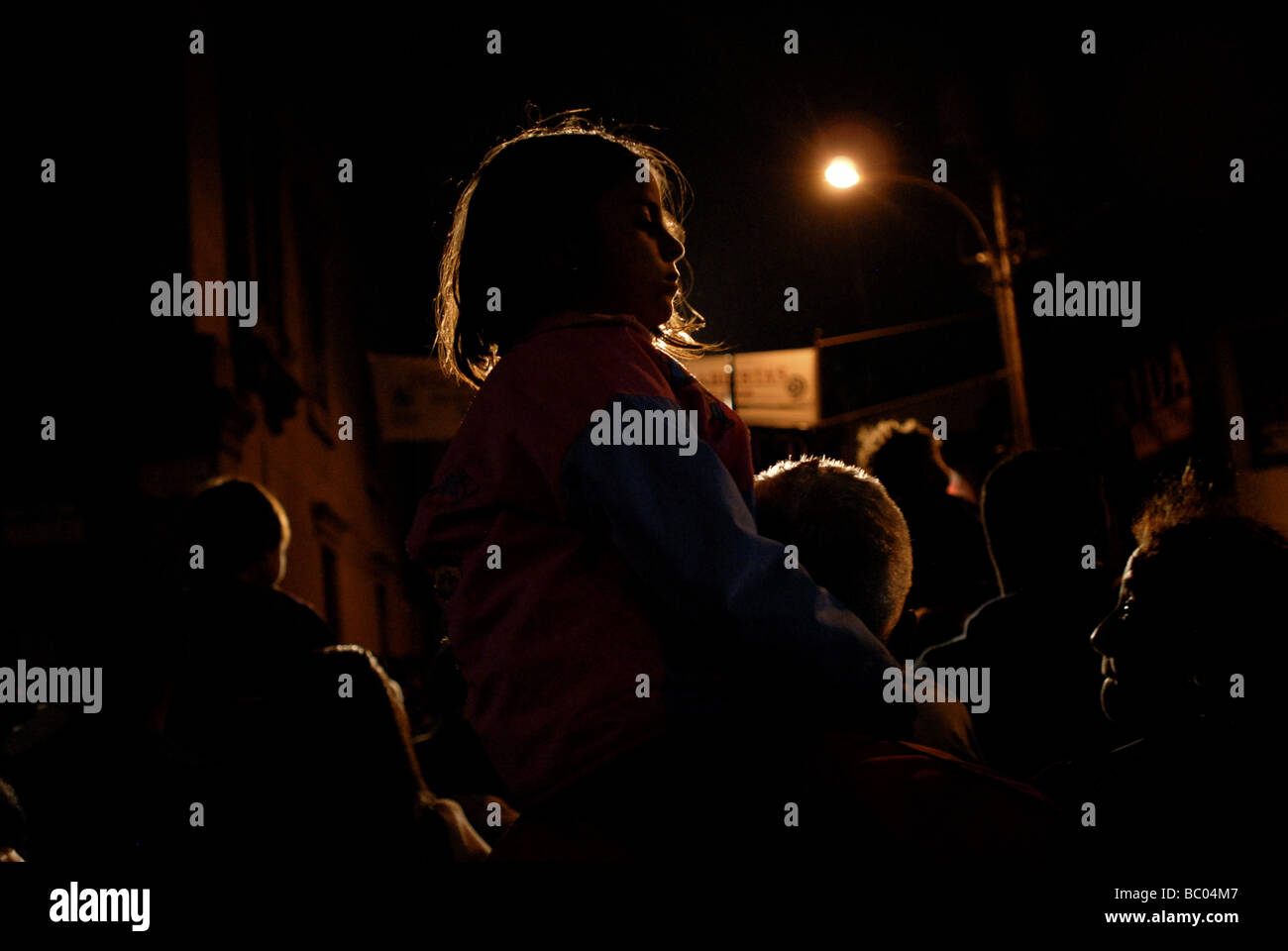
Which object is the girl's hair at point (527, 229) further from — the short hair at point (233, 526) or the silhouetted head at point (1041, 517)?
the short hair at point (233, 526)

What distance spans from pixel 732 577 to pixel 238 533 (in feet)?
8.72

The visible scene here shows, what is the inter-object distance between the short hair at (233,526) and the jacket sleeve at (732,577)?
2.46 meters

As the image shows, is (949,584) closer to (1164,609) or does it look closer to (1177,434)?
(1164,609)

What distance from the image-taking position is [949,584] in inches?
152

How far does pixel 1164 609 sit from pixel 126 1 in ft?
34.7

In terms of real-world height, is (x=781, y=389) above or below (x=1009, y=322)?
below

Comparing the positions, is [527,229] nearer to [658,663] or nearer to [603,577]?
[603,577]

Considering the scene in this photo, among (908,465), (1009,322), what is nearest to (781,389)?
(1009,322)

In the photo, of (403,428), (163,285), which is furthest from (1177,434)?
(163,285)

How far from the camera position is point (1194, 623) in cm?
185

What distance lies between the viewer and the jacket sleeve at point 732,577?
1141mm

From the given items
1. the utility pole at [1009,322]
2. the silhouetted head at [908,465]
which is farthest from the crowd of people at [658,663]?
the utility pole at [1009,322]
